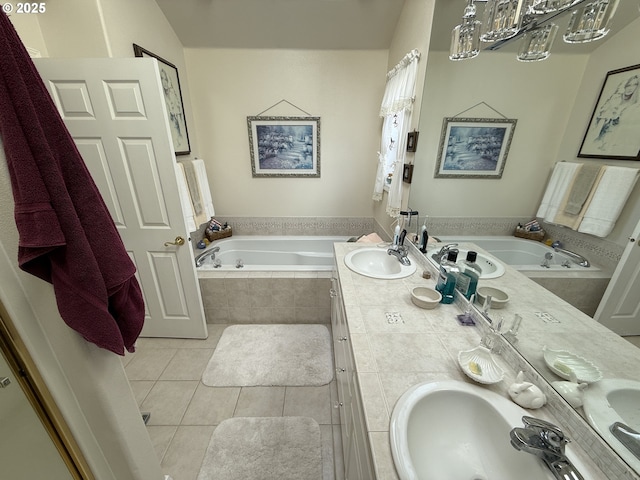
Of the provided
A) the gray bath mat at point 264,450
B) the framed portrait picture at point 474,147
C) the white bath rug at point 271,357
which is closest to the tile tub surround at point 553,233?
the framed portrait picture at point 474,147

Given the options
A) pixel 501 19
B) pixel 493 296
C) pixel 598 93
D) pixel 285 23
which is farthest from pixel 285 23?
pixel 493 296

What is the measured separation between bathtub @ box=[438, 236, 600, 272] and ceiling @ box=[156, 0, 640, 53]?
2.14 metres

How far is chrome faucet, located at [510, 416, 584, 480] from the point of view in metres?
0.53

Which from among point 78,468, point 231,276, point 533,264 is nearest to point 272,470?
point 78,468

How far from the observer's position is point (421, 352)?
0.91 meters

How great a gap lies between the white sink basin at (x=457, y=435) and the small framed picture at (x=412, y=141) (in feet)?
4.48

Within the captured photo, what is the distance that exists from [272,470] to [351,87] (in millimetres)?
3122

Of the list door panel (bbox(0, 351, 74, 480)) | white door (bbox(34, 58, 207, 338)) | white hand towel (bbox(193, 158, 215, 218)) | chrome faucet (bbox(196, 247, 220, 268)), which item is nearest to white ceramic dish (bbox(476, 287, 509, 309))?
door panel (bbox(0, 351, 74, 480))

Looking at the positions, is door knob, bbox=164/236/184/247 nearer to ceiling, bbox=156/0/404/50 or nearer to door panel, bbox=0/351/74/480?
door panel, bbox=0/351/74/480

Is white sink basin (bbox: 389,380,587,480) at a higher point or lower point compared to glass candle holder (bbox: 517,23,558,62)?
lower

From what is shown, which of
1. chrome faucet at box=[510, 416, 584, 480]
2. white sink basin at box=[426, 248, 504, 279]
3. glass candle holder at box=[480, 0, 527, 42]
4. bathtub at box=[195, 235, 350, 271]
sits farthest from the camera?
bathtub at box=[195, 235, 350, 271]

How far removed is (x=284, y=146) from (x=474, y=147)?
199cm

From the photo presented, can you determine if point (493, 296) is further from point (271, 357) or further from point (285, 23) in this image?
point (285, 23)

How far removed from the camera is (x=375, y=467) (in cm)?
59
